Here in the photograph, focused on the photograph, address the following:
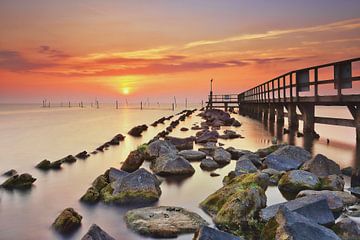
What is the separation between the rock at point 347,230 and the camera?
5.48 meters

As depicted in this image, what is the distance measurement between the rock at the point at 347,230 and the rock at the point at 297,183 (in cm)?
275

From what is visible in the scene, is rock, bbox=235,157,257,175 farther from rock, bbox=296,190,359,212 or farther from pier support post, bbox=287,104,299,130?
pier support post, bbox=287,104,299,130

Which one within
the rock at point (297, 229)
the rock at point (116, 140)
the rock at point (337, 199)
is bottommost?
the rock at point (116, 140)

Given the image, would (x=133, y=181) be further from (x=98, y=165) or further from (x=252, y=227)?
(x=98, y=165)

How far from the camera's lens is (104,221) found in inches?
298

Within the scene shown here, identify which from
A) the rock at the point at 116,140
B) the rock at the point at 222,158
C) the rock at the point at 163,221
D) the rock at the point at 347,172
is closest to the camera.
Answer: the rock at the point at 163,221

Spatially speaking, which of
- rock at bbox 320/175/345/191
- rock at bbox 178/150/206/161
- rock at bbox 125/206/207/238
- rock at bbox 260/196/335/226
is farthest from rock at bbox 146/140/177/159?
rock at bbox 260/196/335/226

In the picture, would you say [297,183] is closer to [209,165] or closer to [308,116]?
[209,165]

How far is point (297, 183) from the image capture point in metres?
8.81

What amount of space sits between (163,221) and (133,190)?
85.9 inches

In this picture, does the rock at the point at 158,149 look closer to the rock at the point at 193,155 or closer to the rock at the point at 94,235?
the rock at the point at 193,155

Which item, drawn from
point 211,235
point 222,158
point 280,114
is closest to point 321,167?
point 222,158

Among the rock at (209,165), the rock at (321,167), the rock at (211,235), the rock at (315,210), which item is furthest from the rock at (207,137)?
the rock at (211,235)

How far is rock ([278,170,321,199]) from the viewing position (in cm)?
861
